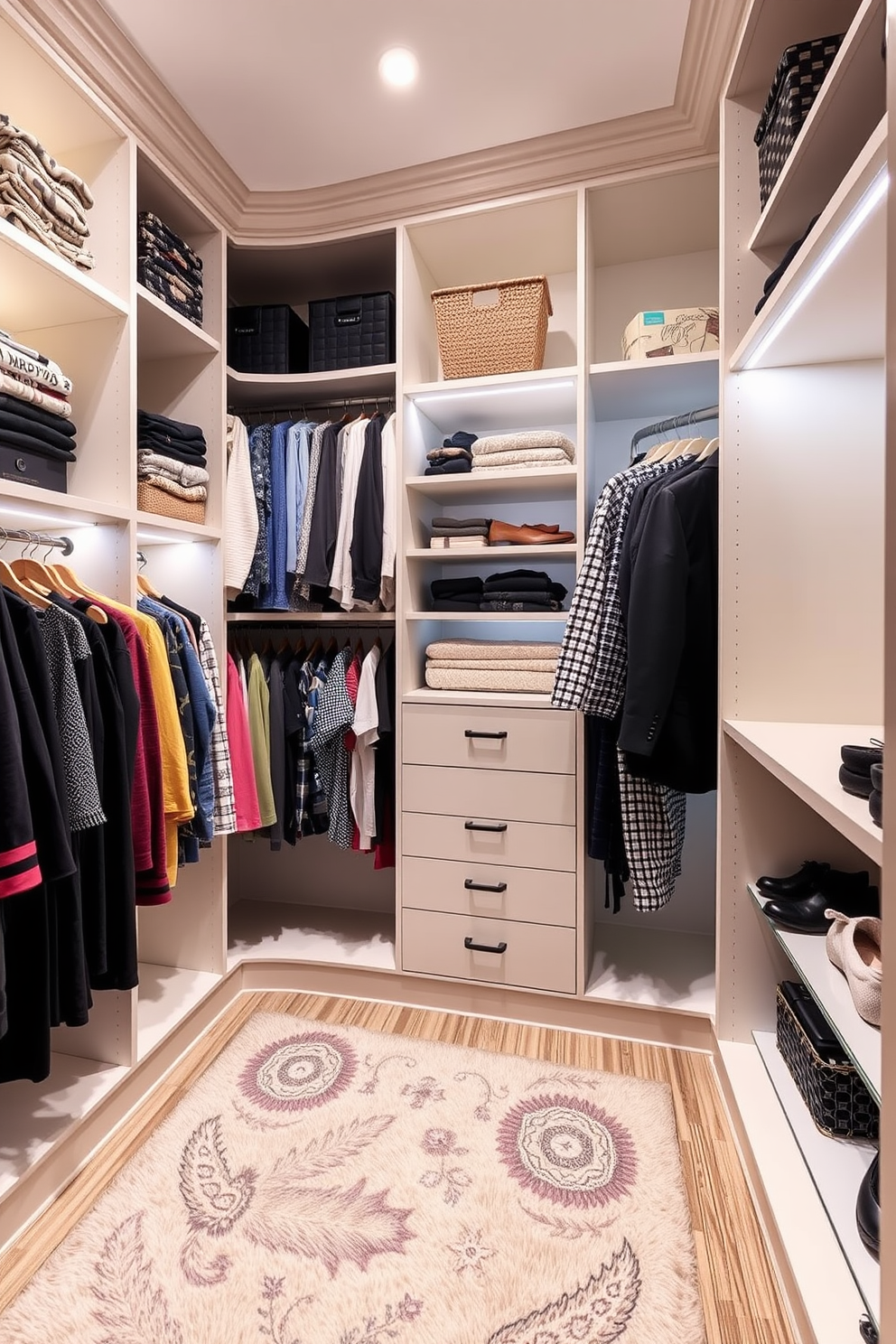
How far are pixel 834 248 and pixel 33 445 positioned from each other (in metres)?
1.62

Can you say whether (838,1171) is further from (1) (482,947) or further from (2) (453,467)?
(2) (453,467)

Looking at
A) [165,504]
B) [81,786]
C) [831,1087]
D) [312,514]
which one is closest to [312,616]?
[312,514]

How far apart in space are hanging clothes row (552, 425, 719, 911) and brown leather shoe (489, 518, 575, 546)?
11.0 inches

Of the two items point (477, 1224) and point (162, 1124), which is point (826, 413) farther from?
point (162, 1124)

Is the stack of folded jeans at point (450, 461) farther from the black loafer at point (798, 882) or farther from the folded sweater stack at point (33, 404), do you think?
the black loafer at point (798, 882)

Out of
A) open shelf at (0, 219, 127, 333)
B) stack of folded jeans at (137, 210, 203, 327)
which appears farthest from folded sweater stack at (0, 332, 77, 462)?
stack of folded jeans at (137, 210, 203, 327)

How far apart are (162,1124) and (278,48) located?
2623 millimetres

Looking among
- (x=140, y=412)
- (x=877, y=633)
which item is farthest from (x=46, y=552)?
(x=877, y=633)

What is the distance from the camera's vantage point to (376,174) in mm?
2156

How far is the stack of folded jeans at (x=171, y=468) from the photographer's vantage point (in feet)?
6.53

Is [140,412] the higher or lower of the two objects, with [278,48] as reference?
lower

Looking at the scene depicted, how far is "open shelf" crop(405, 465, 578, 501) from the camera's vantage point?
214 centimetres

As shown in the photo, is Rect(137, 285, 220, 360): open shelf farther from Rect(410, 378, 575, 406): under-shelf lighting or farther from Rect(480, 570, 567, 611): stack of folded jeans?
Rect(480, 570, 567, 611): stack of folded jeans

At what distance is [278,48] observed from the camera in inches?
65.8
